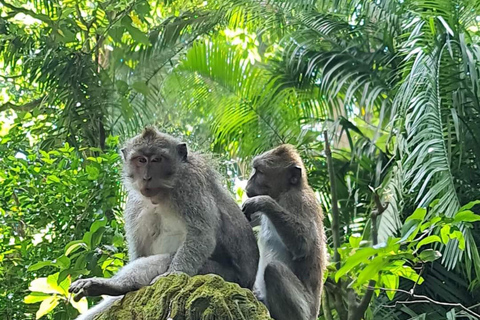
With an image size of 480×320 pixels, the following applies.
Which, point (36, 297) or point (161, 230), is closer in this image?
point (36, 297)

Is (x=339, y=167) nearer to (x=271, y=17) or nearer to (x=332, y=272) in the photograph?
(x=271, y=17)

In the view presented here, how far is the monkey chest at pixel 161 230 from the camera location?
4.54 meters

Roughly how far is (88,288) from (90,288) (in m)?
0.01

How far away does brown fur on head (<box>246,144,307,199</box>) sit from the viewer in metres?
5.65

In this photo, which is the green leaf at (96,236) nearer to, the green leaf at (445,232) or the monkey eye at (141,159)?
the monkey eye at (141,159)

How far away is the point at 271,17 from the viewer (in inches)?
437

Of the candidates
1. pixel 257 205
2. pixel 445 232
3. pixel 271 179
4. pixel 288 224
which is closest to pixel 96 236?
pixel 257 205

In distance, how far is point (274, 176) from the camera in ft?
18.6

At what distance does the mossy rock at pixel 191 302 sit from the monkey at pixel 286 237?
1.69m

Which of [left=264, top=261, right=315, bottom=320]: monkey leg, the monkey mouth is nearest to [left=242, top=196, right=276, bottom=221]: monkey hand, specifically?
[left=264, top=261, right=315, bottom=320]: monkey leg

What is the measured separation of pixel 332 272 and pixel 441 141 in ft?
8.24

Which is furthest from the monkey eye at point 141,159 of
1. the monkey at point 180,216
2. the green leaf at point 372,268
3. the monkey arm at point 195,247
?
the green leaf at point 372,268

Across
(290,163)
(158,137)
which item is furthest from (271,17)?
(158,137)

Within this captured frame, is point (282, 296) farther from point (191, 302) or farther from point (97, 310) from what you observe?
point (191, 302)
